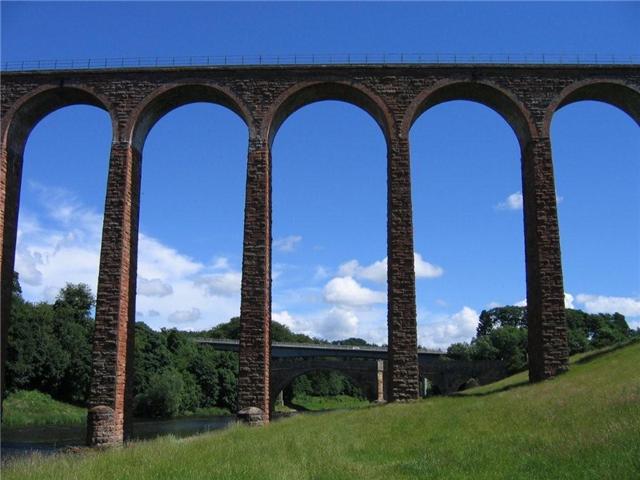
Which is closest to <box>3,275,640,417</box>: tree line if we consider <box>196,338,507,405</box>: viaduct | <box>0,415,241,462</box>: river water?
<box>196,338,507,405</box>: viaduct

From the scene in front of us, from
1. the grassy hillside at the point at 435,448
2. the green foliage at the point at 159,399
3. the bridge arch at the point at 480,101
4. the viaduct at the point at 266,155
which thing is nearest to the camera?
the grassy hillside at the point at 435,448

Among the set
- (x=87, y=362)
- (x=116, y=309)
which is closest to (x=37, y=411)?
(x=87, y=362)

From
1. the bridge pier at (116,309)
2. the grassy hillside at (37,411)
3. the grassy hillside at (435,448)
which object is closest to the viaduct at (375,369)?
the grassy hillside at (37,411)

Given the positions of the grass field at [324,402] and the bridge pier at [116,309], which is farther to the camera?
the grass field at [324,402]

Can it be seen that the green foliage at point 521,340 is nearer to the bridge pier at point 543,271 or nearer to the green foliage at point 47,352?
the bridge pier at point 543,271

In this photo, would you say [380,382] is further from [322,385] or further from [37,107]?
[37,107]

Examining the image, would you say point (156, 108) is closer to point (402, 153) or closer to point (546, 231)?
point (402, 153)

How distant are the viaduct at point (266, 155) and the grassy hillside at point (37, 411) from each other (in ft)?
47.0

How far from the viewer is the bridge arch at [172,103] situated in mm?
22484

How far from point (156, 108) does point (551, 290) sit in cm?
1522

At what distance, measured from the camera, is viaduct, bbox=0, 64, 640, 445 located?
20.6m

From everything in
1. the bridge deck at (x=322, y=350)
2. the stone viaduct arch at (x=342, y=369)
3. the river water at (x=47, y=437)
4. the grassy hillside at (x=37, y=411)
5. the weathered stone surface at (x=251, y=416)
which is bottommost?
the river water at (x=47, y=437)

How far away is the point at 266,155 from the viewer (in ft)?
72.1

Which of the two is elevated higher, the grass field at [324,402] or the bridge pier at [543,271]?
the bridge pier at [543,271]
